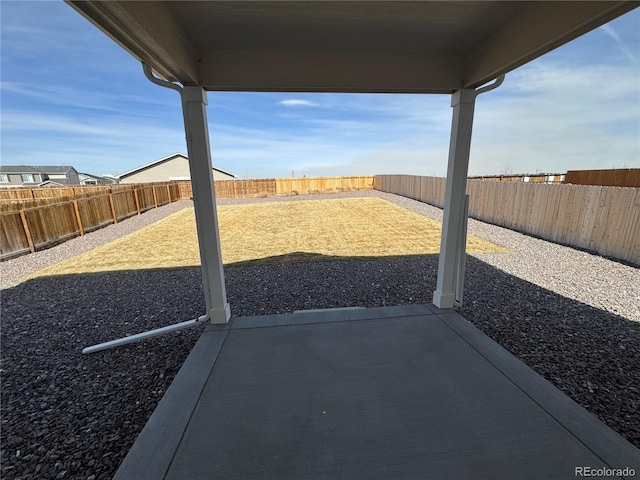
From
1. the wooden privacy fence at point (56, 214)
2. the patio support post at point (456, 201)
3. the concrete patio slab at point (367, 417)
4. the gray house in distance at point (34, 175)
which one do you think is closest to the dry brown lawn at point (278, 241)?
the wooden privacy fence at point (56, 214)

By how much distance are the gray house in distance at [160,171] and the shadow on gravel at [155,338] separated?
76.5 ft

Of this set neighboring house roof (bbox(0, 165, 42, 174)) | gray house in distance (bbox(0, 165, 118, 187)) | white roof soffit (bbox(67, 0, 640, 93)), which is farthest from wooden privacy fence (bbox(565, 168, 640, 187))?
neighboring house roof (bbox(0, 165, 42, 174))

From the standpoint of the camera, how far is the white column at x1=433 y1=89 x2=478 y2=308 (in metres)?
2.84

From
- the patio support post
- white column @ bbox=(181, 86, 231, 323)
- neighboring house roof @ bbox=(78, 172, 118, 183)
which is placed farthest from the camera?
neighboring house roof @ bbox=(78, 172, 118, 183)

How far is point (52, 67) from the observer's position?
396 inches

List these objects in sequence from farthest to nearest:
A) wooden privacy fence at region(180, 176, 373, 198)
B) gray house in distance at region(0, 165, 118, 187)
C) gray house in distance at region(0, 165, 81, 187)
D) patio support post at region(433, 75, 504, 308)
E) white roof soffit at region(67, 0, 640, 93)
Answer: gray house in distance at region(0, 165, 81, 187) < gray house in distance at region(0, 165, 118, 187) < wooden privacy fence at region(180, 176, 373, 198) < patio support post at region(433, 75, 504, 308) < white roof soffit at region(67, 0, 640, 93)

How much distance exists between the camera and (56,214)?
7754 mm

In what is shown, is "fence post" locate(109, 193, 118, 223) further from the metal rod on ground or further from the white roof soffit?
the white roof soffit

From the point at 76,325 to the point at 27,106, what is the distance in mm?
27397

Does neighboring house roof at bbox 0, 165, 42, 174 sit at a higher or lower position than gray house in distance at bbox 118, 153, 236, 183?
higher

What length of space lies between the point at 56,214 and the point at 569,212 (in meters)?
13.8

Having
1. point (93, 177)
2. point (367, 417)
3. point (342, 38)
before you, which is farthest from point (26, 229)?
point (93, 177)

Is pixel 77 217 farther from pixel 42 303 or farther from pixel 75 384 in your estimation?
pixel 75 384

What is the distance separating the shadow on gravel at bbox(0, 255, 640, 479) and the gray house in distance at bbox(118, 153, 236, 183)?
23.3 metres
